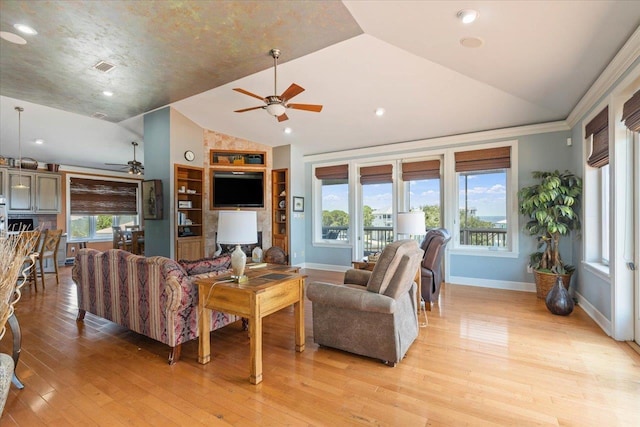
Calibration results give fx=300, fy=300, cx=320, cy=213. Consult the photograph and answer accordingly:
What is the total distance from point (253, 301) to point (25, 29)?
11.9 feet

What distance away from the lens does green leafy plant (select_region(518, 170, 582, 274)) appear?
3.99 metres

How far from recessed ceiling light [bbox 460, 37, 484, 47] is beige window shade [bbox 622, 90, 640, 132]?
4.26 ft

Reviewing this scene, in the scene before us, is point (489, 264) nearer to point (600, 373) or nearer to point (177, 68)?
point (600, 373)

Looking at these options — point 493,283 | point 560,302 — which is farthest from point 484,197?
point 560,302

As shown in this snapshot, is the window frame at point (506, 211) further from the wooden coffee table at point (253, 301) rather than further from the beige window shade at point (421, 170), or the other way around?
the wooden coffee table at point (253, 301)

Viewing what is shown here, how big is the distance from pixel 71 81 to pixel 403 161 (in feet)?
17.8

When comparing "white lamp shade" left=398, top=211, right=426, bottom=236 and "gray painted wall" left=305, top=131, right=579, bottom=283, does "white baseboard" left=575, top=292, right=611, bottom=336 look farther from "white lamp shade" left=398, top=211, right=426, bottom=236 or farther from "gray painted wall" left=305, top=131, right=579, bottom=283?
Answer: "white lamp shade" left=398, top=211, right=426, bottom=236

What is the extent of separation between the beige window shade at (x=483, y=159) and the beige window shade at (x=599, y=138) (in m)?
1.21

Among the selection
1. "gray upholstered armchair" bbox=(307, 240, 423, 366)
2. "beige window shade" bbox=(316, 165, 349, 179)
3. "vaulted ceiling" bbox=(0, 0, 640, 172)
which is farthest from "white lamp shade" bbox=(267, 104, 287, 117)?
"beige window shade" bbox=(316, 165, 349, 179)

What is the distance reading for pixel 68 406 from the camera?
1965 mm

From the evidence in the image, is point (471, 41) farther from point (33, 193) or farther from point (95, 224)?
point (95, 224)

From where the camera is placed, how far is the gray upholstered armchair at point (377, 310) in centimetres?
241

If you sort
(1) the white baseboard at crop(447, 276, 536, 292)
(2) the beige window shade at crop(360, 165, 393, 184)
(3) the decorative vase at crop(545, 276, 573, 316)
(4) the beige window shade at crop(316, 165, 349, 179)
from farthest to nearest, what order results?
1. (4) the beige window shade at crop(316, 165, 349, 179)
2. (2) the beige window shade at crop(360, 165, 393, 184)
3. (1) the white baseboard at crop(447, 276, 536, 292)
4. (3) the decorative vase at crop(545, 276, 573, 316)

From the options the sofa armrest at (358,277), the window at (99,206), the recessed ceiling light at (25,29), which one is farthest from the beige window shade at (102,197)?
the sofa armrest at (358,277)
